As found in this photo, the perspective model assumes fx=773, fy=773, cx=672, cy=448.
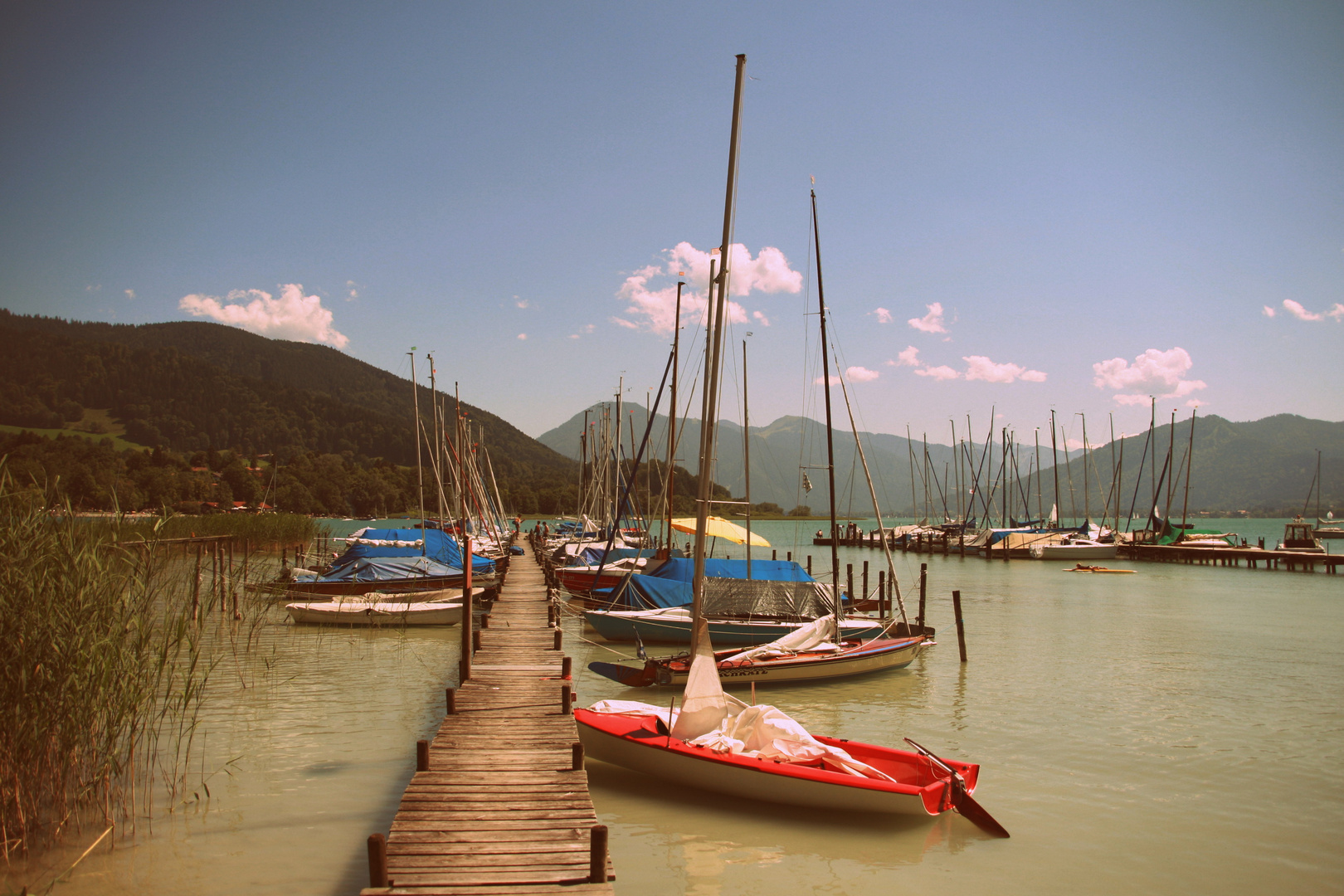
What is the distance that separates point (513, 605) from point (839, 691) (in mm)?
11042

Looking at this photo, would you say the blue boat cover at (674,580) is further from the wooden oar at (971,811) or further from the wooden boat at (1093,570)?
the wooden boat at (1093,570)

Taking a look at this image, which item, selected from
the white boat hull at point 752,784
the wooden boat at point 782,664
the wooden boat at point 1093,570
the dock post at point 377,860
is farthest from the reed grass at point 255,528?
the wooden boat at point 1093,570

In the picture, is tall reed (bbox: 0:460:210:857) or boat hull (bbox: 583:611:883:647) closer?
tall reed (bbox: 0:460:210:857)

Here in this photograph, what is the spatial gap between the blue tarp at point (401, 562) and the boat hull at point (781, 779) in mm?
17713

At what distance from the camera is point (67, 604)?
7.84 meters

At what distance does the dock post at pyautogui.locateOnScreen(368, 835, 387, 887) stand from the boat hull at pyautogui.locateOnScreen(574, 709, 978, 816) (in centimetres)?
452

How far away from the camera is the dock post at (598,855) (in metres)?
6.43

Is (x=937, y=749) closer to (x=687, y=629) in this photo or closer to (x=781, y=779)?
(x=781, y=779)

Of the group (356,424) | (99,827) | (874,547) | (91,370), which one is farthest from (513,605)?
(91,370)

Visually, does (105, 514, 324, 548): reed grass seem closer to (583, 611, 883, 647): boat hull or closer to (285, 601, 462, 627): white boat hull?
(285, 601, 462, 627): white boat hull

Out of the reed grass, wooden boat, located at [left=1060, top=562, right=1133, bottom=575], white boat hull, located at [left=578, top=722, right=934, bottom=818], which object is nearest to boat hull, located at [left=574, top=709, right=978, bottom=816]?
white boat hull, located at [left=578, top=722, right=934, bottom=818]

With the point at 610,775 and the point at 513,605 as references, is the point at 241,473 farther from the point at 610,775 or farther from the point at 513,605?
the point at 610,775

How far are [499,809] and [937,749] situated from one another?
820cm

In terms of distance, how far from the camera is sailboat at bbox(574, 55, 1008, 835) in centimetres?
955
